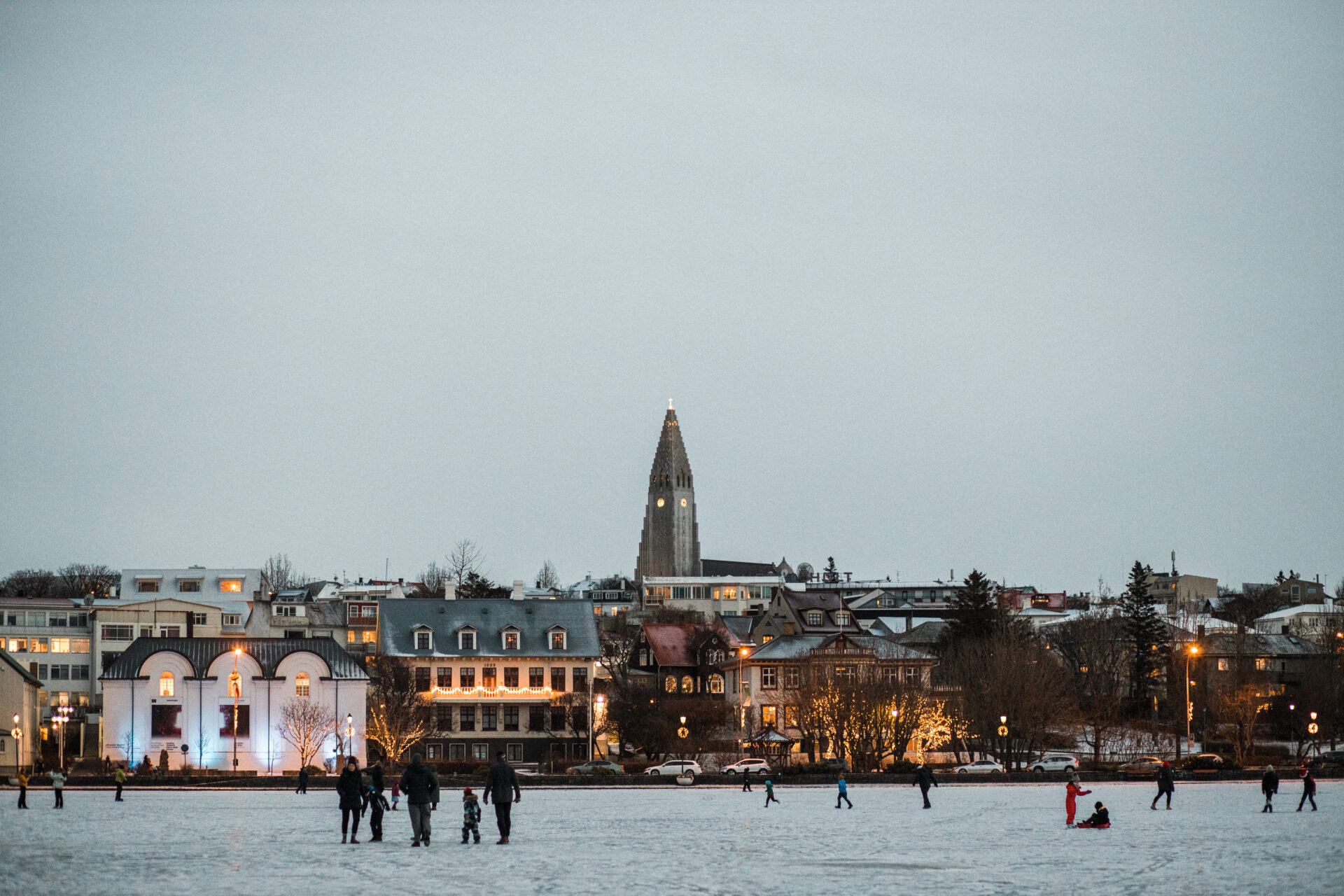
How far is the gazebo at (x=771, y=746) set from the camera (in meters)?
80.3

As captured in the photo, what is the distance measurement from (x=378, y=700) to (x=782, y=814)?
54.7 metres

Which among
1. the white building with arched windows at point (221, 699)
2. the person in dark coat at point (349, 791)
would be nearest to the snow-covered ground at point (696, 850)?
the person in dark coat at point (349, 791)

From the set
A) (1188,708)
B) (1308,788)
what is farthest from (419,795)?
(1188,708)

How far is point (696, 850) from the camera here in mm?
27141

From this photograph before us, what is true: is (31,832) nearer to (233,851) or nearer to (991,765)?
(233,851)

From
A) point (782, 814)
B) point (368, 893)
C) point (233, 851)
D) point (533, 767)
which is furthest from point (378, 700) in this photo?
point (368, 893)

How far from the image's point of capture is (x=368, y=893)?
20.2 m

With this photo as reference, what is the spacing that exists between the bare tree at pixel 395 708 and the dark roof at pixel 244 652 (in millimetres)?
2631

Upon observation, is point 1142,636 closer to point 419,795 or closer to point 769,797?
point 769,797

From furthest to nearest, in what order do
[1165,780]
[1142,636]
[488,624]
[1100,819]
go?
[1142,636] → [488,624] → [1165,780] → [1100,819]

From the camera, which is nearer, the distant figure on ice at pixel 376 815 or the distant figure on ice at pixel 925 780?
the distant figure on ice at pixel 376 815

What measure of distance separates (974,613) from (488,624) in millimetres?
34568

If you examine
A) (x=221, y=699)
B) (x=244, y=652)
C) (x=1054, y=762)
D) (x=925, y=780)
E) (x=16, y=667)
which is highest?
(x=244, y=652)

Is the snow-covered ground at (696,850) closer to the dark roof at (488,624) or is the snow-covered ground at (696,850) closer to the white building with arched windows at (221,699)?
the white building with arched windows at (221,699)
